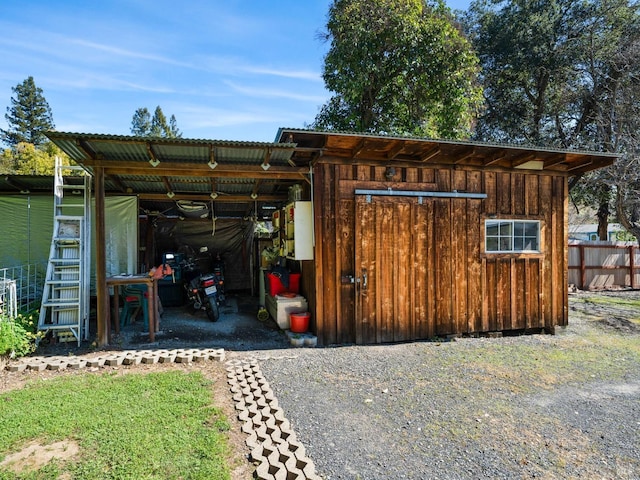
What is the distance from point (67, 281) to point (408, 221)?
481 centimetres

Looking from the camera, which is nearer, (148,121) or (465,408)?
(465,408)

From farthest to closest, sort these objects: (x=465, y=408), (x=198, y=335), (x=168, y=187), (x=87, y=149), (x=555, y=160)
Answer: (x=168, y=187)
(x=555, y=160)
(x=198, y=335)
(x=87, y=149)
(x=465, y=408)

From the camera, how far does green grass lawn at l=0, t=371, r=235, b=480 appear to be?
6.93ft

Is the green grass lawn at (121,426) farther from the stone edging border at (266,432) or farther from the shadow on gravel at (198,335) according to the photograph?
the shadow on gravel at (198,335)

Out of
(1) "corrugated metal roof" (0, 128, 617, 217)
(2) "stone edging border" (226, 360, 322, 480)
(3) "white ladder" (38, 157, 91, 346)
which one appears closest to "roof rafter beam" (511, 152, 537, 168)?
(1) "corrugated metal roof" (0, 128, 617, 217)

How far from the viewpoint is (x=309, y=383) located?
364 centimetres

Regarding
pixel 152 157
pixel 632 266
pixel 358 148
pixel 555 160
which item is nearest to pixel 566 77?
pixel 632 266

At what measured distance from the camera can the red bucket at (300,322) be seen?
529cm

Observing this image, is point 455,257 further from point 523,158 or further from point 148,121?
point 148,121

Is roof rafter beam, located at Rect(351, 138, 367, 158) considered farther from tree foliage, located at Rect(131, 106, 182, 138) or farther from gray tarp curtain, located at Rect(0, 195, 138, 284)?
tree foliage, located at Rect(131, 106, 182, 138)

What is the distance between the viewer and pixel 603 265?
11.2 m

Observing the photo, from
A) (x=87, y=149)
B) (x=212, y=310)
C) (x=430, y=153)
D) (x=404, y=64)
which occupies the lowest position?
(x=212, y=310)

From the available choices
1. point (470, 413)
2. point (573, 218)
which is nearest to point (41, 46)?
point (470, 413)

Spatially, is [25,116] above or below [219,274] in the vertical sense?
above
